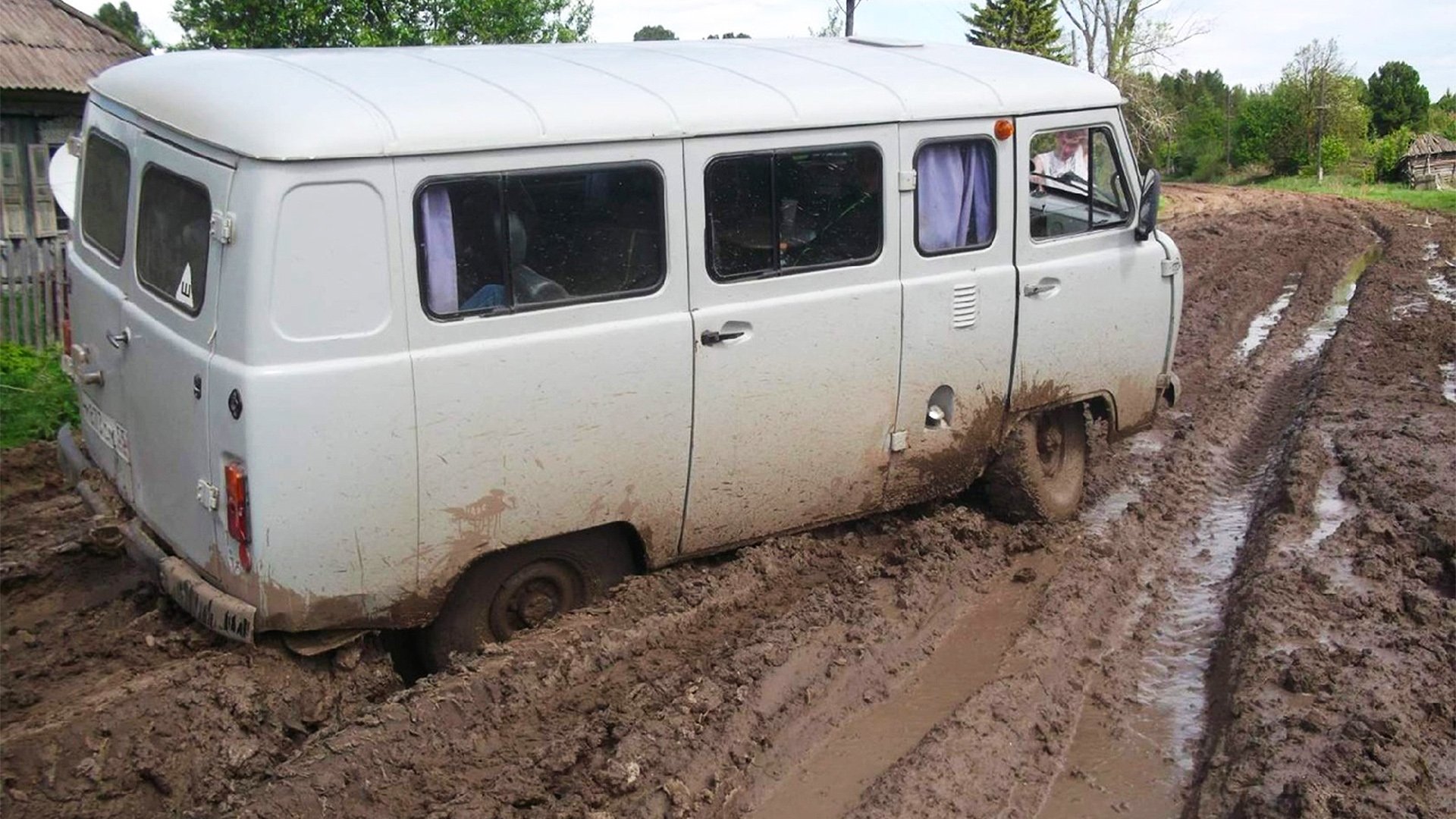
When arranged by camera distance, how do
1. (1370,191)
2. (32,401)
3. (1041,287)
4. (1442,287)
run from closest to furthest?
(1041,287) < (32,401) < (1442,287) < (1370,191)

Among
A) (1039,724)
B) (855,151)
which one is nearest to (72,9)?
(855,151)

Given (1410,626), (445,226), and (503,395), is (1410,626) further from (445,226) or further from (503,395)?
(445,226)

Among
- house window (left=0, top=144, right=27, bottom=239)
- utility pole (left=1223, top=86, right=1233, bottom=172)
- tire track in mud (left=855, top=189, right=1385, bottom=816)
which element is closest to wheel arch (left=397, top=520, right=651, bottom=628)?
tire track in mud (left=855, top=189, right=1385, bottom=816)

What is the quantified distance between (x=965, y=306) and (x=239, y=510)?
11.3 ft

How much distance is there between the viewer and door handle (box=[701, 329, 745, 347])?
5992 millimetres

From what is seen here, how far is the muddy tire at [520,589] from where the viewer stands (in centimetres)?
579

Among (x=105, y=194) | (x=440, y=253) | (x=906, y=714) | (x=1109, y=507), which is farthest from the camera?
(x=1109, y=507)

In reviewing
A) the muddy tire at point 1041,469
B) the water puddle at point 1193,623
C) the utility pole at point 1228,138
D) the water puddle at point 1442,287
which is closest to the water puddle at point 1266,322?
the water puddle at point 1442,287

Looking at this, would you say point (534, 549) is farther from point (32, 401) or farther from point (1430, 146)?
point (1430, 146)

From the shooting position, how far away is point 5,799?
471 centimetres

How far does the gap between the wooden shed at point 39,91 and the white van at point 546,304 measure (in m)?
8.10

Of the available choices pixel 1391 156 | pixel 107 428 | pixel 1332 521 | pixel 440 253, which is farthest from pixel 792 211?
pixel 1391 156

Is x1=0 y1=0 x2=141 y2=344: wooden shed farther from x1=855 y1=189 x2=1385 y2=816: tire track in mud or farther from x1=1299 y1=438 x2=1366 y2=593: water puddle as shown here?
x1=1299 y1=438 x2=1366 y2=593: water puddle

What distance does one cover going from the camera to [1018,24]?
130 ft
